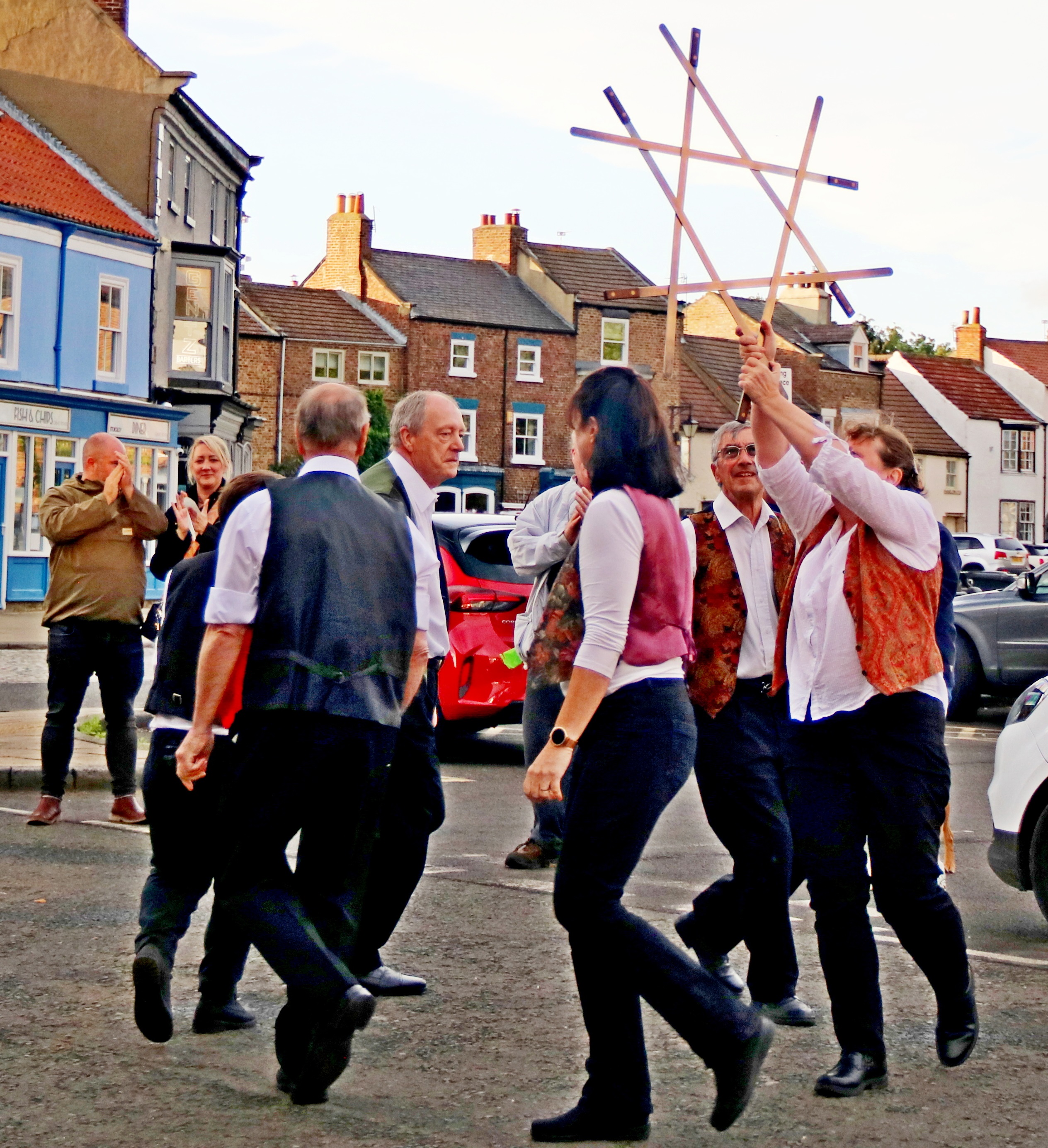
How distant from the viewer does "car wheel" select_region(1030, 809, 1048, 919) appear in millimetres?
6359

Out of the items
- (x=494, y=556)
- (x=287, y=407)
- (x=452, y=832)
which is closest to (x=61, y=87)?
(x=287, y=407)

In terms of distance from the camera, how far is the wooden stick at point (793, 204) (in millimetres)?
4320

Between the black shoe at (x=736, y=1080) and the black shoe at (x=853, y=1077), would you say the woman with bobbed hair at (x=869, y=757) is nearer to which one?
the black shoe at (x=853, y=1077)

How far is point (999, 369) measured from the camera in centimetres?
6944

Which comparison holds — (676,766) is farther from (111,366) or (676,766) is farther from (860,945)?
(111,366)

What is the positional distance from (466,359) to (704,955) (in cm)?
4918

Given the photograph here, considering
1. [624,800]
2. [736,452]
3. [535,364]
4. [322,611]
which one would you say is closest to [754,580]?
[736,452]

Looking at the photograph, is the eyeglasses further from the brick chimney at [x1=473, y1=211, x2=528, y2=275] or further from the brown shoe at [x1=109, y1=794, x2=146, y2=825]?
the brick chimney at [x1=473, y1=211, x2=528, y2=275]

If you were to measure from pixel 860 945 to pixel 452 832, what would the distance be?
4563 mm

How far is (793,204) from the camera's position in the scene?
4.47 m

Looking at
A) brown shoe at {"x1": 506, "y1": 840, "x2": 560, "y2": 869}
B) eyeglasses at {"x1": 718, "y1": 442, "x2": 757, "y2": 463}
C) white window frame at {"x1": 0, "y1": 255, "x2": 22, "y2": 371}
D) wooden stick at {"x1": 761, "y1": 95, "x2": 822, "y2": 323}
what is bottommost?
brown shoe at {"x1": 506, "y1": 840, "x2": 560, "y2": 869}

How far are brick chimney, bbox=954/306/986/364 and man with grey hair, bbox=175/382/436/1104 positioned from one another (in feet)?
225

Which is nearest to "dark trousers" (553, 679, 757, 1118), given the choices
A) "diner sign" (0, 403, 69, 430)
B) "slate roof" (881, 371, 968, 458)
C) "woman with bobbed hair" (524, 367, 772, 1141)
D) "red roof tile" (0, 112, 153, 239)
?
"woman with bobbed hair" (524, 367, 772, 1141)

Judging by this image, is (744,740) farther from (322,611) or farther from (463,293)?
(463,293)
